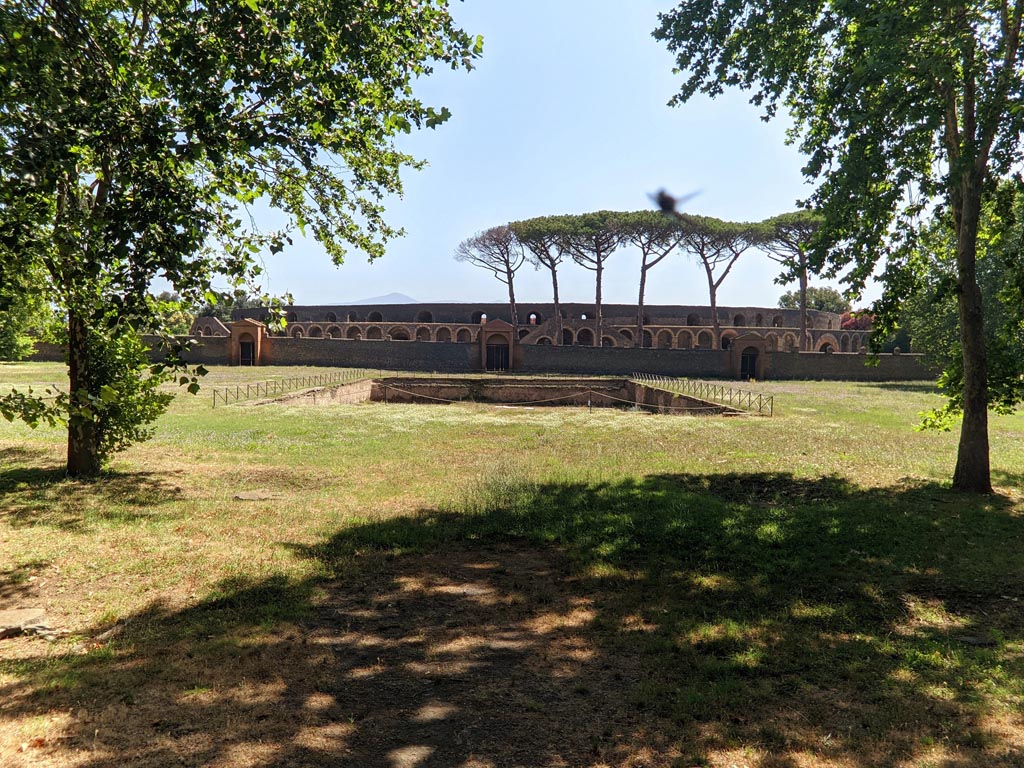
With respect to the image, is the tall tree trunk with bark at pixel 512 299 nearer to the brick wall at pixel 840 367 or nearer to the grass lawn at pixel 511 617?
the brick wall at pixel 840 367

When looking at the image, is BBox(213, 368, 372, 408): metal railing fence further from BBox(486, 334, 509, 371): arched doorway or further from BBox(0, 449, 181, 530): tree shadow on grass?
BBox(486, 334, 509, 371): arched doorway

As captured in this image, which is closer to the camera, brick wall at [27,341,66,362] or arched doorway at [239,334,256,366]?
brick wall at [27,341,66,362]

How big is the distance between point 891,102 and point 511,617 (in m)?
7.50

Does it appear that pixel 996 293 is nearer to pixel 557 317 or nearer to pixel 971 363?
pixel 971 363

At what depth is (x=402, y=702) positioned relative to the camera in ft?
12.2

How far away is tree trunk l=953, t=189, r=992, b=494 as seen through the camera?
28.3 feet

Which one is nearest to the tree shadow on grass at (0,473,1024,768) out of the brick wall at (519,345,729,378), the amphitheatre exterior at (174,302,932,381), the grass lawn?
the grass lawn

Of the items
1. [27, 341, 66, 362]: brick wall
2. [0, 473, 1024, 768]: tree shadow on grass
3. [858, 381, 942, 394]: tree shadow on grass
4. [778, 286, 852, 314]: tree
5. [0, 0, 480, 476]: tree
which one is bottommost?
[0, 473, 1024, 768]: tree shadow on grass

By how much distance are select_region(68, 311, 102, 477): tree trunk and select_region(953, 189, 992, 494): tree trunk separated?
12401 millimetres

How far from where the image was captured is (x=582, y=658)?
14.1 ft

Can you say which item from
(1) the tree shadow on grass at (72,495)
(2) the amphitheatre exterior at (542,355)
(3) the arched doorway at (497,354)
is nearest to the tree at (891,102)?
(1) the tree shadow on grass at (72,495)

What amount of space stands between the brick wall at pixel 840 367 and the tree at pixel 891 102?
109 feet

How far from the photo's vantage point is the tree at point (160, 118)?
4379 millimetres

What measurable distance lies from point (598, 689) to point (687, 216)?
1857 inches
